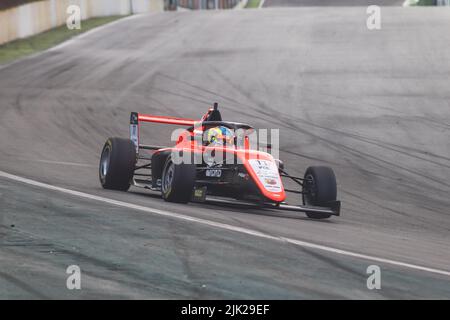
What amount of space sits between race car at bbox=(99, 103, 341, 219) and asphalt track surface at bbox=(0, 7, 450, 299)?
0.25m

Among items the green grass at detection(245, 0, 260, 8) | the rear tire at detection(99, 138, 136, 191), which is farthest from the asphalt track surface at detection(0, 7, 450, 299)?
the green grass at detection(245, 0, 260, 8)

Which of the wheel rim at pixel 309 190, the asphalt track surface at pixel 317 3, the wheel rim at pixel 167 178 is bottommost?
the wheel rim at pixel 309 190

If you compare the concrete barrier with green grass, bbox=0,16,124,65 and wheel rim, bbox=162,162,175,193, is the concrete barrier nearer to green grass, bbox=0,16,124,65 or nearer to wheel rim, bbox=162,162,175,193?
green grass, bbox=0,16,124,65

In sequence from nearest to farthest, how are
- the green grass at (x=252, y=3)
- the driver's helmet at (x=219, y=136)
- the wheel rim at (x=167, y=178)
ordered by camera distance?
the wheel rim at (x=167, y=178) → the driver's helmet at (x=219, y=136) → the green grass at (x=252, y=3)

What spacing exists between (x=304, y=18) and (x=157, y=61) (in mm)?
8772

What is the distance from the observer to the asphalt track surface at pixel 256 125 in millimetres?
7938

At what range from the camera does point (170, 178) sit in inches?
493

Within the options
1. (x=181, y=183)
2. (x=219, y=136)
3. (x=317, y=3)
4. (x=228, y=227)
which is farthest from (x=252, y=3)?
(x=228, y=227)

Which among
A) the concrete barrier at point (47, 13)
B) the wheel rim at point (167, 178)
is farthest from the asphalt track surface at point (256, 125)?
the concrete barrier at point (47, 13)

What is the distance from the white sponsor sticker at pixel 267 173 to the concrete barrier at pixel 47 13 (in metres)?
22.0

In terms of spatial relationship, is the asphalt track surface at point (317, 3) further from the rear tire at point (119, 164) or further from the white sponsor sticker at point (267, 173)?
the white sponsor sticker at point (267, 173)

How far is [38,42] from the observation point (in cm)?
3306

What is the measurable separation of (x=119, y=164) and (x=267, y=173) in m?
2.34

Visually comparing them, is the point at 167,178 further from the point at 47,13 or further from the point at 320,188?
the point at 47,13
